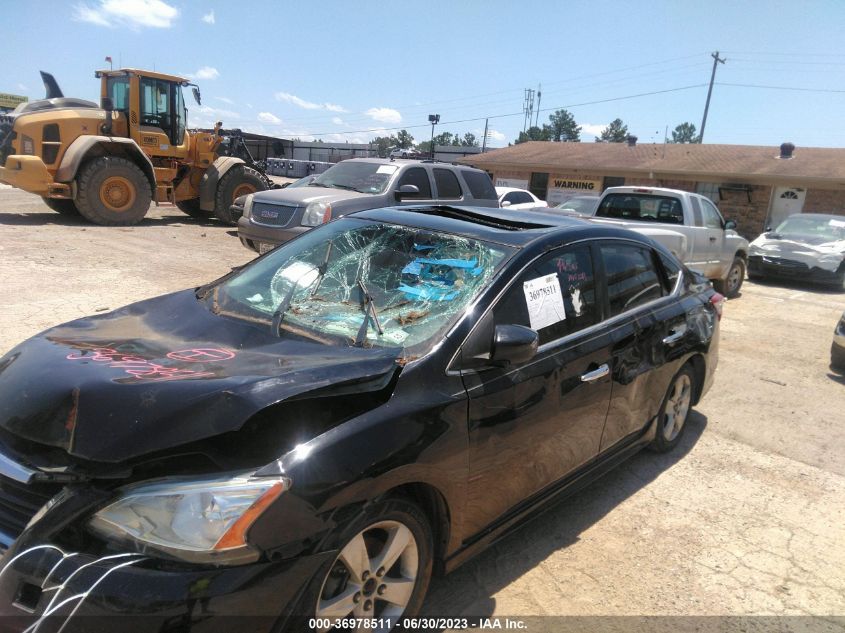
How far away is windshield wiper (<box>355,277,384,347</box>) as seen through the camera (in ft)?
8.84

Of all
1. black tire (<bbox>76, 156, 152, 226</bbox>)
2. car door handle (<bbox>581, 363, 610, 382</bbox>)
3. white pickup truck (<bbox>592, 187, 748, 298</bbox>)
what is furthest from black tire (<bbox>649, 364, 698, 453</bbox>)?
black tire (<bbox>76, 156, 152, 226</bbox>)

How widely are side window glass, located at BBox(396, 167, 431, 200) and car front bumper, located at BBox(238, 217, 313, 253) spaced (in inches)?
75.0

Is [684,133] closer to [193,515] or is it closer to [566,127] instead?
[566,127]

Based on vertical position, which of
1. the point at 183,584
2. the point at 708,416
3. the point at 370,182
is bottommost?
the point at 708,416

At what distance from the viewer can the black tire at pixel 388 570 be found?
1.90 meters

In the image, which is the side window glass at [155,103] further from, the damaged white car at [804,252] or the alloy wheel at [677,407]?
the alloy wheel at [677,407]

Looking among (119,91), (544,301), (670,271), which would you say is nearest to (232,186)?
(119,91)

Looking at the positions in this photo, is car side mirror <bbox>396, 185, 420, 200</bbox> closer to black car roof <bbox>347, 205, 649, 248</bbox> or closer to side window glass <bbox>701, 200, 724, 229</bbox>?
side window glass <bbox>701, 200, 724, 229</bbox>

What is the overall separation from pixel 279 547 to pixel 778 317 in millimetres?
9946

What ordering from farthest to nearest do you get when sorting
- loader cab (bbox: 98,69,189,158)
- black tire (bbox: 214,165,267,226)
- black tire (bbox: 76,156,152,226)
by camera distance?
black tire (bbox: 214,165,267,226)
loader cab (bbox: 98,69,189,158)
black tire (bbox: 76,156,152,226)

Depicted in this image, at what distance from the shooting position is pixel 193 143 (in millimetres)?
15648

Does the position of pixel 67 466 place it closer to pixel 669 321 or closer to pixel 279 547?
pixel 279 547

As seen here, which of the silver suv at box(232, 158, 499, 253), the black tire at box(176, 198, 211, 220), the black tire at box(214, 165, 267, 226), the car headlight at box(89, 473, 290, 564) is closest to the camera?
the car headlight at box(89, 473, 290, 564)

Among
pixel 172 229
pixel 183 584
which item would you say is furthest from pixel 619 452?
pixel 172 229
